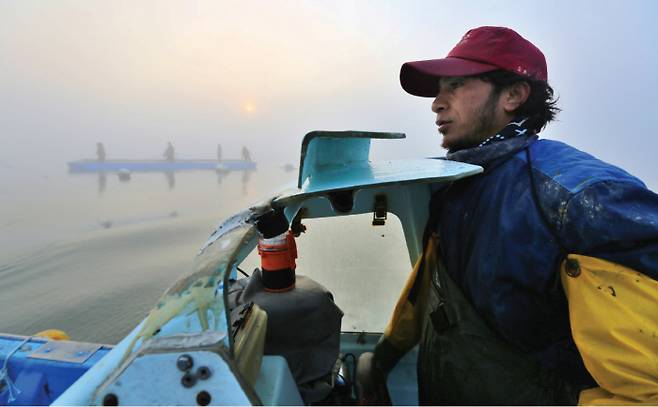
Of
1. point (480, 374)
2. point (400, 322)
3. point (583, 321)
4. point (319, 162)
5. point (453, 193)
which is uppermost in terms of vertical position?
point (319, 162)

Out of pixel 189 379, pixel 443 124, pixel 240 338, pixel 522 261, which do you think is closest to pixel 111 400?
pixel 189 379

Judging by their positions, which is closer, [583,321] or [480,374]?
[583,321]

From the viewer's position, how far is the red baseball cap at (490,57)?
121cm

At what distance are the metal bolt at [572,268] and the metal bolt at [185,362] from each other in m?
0.87

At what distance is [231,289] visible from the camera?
1.37 metres

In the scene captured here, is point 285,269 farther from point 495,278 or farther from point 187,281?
point 495,278

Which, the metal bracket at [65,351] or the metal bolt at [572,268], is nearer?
the metal bolt at [572,268]

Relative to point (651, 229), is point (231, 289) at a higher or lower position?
lower

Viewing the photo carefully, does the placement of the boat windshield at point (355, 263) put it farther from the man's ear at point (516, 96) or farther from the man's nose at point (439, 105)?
the man's ear at point (516, 96)

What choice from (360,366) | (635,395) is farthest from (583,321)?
(360,366)

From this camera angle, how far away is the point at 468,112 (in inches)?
50.1

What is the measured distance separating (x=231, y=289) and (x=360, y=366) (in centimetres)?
85

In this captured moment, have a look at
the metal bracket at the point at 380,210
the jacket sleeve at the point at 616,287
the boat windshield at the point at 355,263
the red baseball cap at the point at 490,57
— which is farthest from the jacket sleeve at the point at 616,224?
the boat windshield at the point at 355,263

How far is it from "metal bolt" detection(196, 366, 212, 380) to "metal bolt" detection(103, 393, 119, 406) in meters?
0.16
